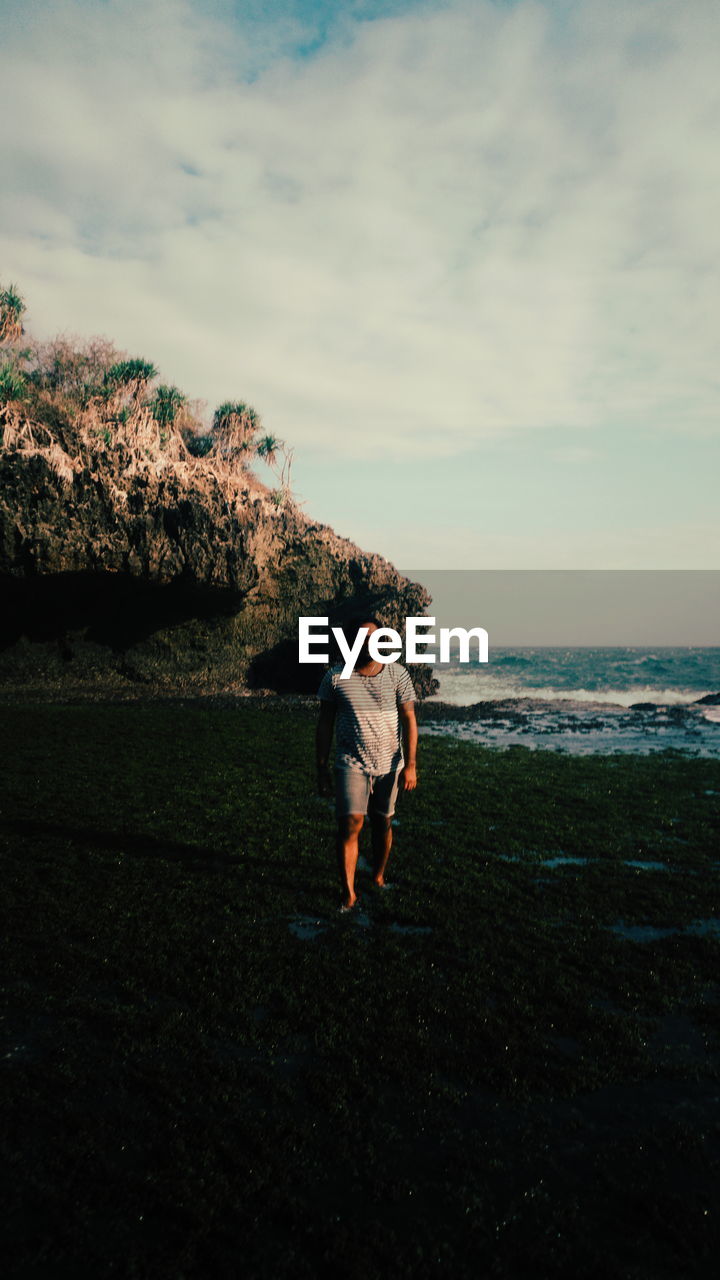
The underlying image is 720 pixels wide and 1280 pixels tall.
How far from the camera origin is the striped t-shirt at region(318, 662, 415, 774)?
6.29m

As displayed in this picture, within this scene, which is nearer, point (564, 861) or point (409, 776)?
point (409, 776)

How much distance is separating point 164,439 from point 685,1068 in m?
36.0

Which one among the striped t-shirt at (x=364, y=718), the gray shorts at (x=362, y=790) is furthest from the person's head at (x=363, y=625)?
the gray shorts at (x=362, y=790)

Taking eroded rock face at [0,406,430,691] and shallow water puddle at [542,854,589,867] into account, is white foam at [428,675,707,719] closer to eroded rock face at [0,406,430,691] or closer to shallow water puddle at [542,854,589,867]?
eroded rock face at [0,406,430,691]

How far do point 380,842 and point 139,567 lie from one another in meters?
26.7

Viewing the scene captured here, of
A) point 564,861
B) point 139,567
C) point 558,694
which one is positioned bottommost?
point 558,694

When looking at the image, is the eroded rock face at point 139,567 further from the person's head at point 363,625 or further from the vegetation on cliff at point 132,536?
the person's head at point 363,625

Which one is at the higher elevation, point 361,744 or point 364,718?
point 364,718

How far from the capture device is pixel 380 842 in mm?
6746

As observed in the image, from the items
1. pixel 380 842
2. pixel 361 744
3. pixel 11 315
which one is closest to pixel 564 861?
pixel 380 842

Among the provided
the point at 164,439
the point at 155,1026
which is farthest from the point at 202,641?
the point at 155,1026

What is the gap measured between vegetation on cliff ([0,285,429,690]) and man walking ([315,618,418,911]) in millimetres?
26054

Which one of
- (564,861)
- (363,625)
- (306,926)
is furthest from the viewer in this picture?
(564,861)

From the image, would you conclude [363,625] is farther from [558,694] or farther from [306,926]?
[558,694]
